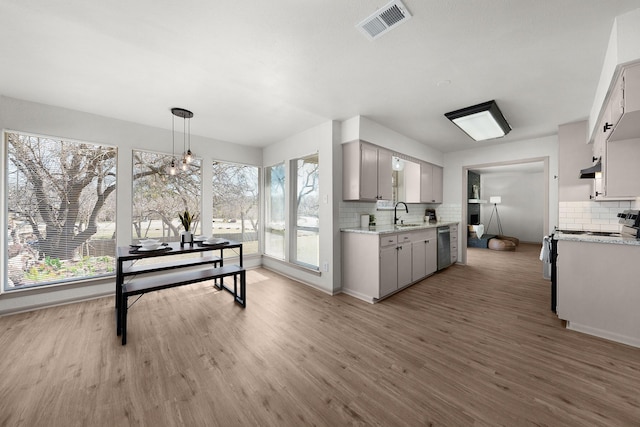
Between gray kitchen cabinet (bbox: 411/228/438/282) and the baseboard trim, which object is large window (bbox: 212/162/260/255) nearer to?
gray kitchen cabinet (bbox: 411/228/438/282)

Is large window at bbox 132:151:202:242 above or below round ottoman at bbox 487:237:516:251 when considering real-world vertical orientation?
above

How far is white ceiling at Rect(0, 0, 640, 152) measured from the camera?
1628mm

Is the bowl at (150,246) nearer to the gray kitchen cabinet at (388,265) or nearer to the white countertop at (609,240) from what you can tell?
the gray kitchen cabinet at (388,265)

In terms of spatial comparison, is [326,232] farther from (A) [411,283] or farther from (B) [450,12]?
(B) [450,12]

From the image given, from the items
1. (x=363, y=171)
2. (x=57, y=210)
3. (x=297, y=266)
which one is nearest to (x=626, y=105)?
(x=363, y=171)

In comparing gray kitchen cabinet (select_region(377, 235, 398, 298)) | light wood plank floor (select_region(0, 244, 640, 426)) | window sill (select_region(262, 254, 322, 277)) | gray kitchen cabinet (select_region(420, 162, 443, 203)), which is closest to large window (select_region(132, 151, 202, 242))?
light wood plank floor (select_region(0, 244, 640, 426))

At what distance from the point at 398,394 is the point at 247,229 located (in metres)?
4.02

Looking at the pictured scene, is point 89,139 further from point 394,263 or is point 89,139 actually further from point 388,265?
point 394,263

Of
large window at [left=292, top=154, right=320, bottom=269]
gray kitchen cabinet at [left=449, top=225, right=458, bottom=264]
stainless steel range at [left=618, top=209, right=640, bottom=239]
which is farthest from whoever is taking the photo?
gray kitchen cabinet at [left=449, top=225, right=458, bottom=264]

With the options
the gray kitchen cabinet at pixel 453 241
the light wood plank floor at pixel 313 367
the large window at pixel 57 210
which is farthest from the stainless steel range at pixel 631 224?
the large window at pixel 57 210

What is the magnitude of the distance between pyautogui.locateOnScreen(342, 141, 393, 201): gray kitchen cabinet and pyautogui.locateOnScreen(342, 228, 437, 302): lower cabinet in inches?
25.5

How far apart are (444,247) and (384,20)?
165 inches

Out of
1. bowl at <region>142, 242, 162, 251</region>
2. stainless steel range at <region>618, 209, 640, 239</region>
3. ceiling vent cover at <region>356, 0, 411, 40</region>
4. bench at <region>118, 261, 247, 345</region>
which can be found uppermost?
ceiling vent cover at <region>356, 0, 411, 40</region>

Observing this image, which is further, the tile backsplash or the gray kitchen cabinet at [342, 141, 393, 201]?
the gray kitchen cabinet at [342, 141, 393, 201]
